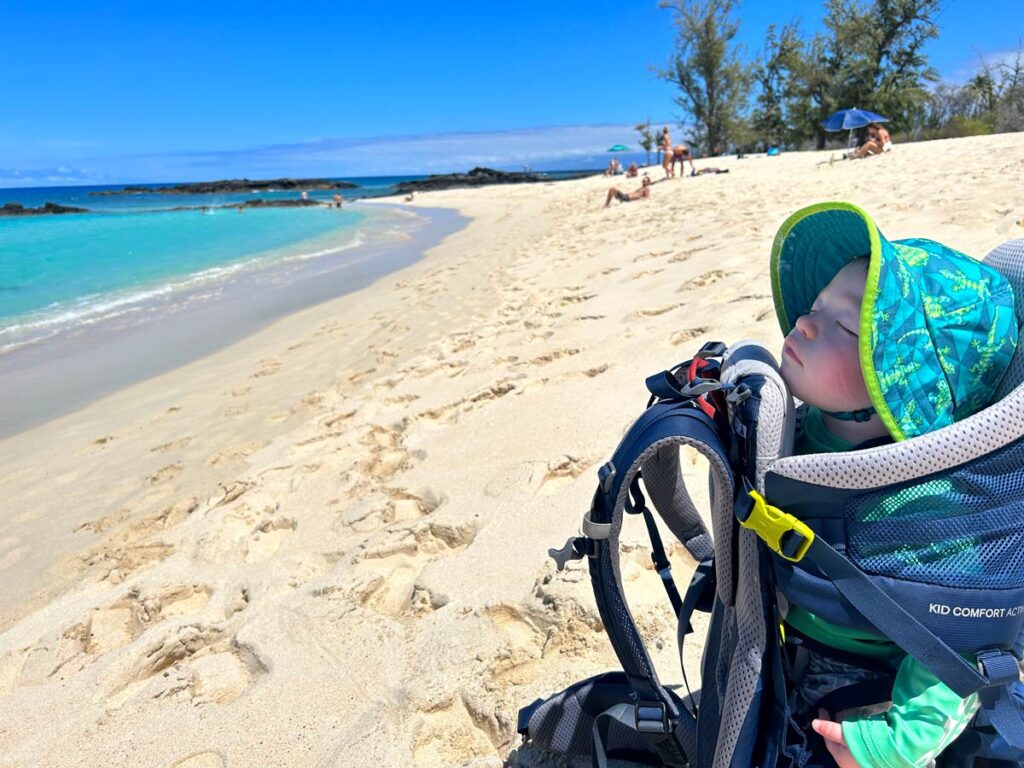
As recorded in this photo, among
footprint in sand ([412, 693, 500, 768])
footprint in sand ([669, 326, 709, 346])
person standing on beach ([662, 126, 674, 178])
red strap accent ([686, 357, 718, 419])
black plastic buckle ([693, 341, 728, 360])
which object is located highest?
person standing on beach ([662, 126, 674, 178])

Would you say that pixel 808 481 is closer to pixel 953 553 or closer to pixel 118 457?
pixel 953 553

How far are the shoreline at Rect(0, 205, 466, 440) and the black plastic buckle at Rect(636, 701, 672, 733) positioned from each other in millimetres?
5575

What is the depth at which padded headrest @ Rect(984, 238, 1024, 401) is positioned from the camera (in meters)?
1.10

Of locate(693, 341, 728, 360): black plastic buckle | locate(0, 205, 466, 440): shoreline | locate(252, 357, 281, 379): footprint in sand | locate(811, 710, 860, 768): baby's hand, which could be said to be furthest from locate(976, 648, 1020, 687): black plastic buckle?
locate(0, 205, 466, 440): shoreline

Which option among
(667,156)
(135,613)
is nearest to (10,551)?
(135,613)

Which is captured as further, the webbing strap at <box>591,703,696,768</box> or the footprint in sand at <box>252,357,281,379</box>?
the footprint in sand at <box>252,357,281,379</box>

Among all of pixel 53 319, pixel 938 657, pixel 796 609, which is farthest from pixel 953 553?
pixel 53 319

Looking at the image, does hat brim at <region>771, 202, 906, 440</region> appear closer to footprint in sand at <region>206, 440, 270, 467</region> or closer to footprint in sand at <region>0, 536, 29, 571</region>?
footprint in sand at <region>206, 440, 270, 467</region>

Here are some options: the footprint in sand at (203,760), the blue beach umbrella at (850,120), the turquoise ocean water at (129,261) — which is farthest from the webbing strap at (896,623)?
the blue beach umbrella at (850,120)

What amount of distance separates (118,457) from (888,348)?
4.69 metres

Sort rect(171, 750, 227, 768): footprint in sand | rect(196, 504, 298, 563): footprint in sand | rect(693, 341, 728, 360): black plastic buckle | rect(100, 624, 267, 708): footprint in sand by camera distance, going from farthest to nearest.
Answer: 1. rect(196, 504, 298, 563): footprint in sand
2. rect(100, 624, 267, 708): footprint in sand
3. rect(171, 750, 227, 768): footprint in sand
4. rect(693, 341, 728, 360): black plastic buckle

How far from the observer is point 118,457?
4484 millimetres

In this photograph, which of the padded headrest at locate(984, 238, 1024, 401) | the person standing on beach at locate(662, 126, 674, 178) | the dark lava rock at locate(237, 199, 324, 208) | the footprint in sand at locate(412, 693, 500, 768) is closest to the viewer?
the padded headrest at locate(984, 238, 1024, 401)

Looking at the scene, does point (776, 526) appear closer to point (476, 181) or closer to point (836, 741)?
point (836, 741)
